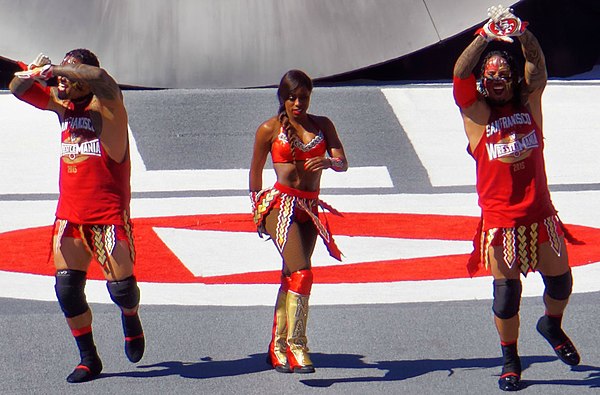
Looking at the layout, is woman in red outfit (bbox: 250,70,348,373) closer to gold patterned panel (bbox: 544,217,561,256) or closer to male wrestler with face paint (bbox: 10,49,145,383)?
male wrestler with face paint (bbox: 10,49,145,383)

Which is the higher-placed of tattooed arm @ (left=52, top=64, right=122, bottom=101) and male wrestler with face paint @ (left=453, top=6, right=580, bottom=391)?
tattooed arm @ (left=52, top=64, right=122, bottom=101)

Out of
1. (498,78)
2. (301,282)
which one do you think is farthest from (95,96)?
(498,78)

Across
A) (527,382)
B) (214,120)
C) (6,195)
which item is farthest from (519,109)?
(214,120)

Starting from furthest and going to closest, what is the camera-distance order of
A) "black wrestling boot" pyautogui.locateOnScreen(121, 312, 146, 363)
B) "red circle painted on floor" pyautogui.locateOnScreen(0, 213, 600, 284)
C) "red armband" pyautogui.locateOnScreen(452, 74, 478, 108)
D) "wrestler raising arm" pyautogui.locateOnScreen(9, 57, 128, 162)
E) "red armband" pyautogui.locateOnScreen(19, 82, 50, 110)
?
"red circle painted on floor" pyautogui.locateOnScreen(0, 213, 600, 284) → "black wrestling boot" pyautogui.locateOnScreen(121, 312, 146, 363) → "red armband" pyautogui.locateOnScreen(19, 82, 50, 110) → "wrestler raising arm" pyautogui.locateOnScreen(9, 57, 128, 162) → "red armband" pyautogui.locateOnScreen(452, 74, 478, 108)

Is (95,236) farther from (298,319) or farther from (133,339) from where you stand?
(298,319)

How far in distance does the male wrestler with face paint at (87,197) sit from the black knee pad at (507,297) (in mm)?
2013

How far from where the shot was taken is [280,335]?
7215mm

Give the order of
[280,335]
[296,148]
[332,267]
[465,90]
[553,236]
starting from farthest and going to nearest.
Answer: [332,267] → [280,335] → [296,148] → [553,236] → [465,90]

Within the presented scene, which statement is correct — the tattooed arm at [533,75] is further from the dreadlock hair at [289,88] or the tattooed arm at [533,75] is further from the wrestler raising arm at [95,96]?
the wrestler raising arm at [95,96]

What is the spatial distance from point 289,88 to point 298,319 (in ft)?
4.27

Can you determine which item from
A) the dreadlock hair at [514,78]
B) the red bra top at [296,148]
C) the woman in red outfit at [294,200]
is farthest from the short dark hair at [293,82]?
the dreadlock hair at [514,78]

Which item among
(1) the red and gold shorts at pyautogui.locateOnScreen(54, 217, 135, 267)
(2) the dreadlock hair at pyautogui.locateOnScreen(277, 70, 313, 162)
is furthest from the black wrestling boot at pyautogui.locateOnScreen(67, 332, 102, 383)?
(2) the dreadlock hair at pyautogui.locateOnScreen(277, 70, 313, 162)

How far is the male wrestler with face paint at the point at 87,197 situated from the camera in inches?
269

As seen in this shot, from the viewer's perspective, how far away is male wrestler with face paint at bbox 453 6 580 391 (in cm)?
664
